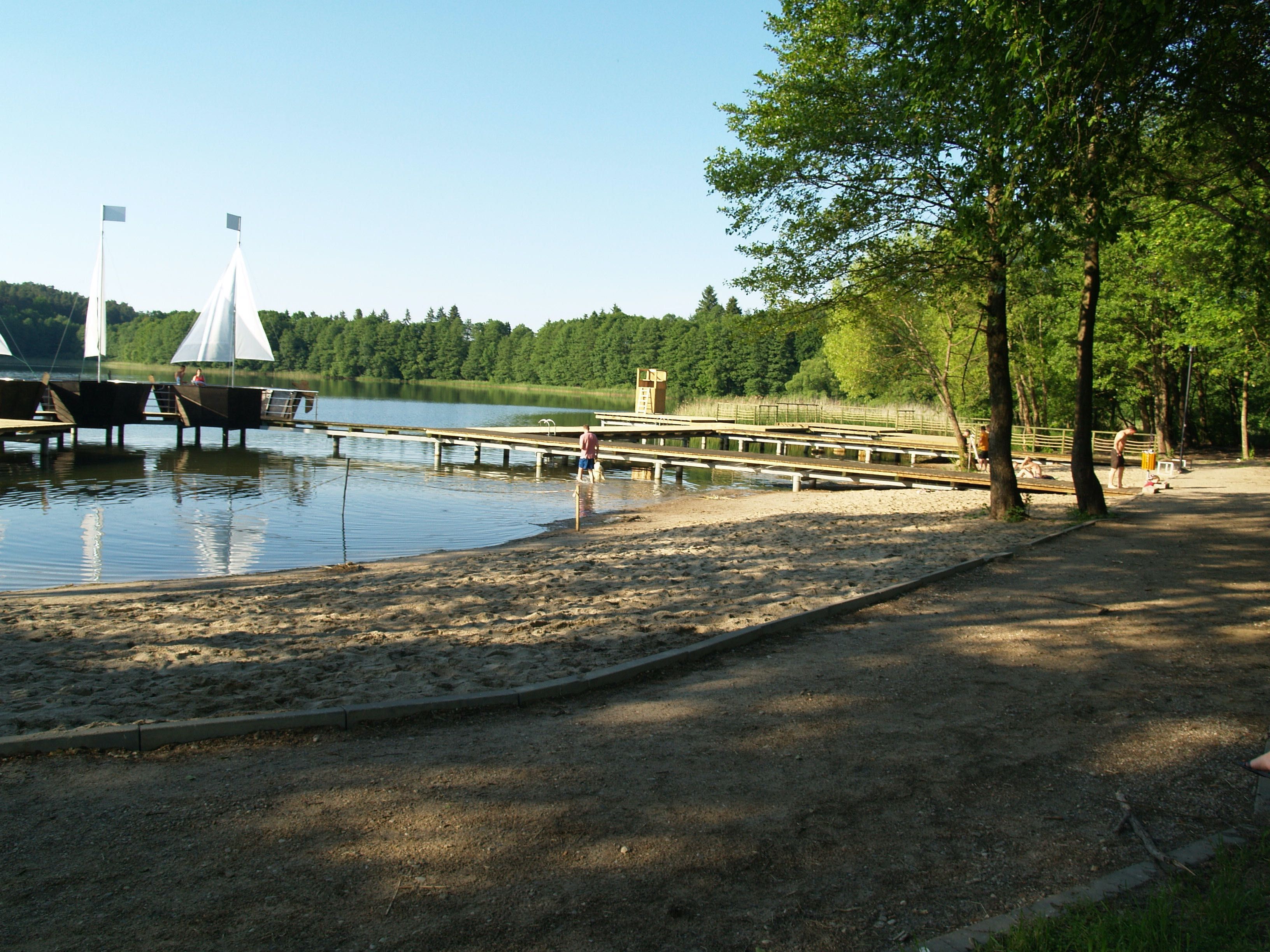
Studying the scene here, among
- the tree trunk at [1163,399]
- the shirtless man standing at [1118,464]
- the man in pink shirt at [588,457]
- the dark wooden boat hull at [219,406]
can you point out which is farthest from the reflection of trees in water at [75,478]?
the tree trunk at [1163,399]

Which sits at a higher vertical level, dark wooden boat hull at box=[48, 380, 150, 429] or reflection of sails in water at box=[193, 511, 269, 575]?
dark wooden boat hull at box=[48, 380, 150, 429]

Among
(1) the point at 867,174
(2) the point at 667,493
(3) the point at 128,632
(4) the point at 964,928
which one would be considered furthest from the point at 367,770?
(2) the point at 667,493

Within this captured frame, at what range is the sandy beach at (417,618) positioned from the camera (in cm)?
606

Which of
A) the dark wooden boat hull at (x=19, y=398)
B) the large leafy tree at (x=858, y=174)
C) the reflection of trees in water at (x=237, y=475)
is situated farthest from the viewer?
the dark wooden boat hull at (x=19, y=398)

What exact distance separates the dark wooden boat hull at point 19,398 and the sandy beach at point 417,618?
26615 millimetres

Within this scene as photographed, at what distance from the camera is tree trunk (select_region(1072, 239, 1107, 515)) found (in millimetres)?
14578

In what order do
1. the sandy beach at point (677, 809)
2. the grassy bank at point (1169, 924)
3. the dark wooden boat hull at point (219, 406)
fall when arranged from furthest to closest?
the dark wooden boat hull at point (219, 406) → the sandy beach at point (677, 809) → the grassy bank at point (1169, 924)

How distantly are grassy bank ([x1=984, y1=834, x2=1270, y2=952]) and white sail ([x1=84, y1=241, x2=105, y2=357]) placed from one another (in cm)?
4054

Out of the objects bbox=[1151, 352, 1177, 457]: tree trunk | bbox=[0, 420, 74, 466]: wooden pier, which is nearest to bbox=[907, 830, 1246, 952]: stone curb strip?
bbox=[0, 420, 74, 466]: wooden pier

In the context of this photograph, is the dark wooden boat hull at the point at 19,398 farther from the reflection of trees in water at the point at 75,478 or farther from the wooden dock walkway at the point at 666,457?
the wooden dock walkway at the point at 666,457

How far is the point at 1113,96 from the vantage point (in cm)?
966

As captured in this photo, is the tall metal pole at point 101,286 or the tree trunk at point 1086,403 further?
the tall metal pole at point 101,286

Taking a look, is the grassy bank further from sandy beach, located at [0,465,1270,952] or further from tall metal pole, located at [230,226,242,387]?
tall metal pole, located at [230,226,242,387]

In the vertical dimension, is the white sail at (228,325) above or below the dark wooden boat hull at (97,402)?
above
